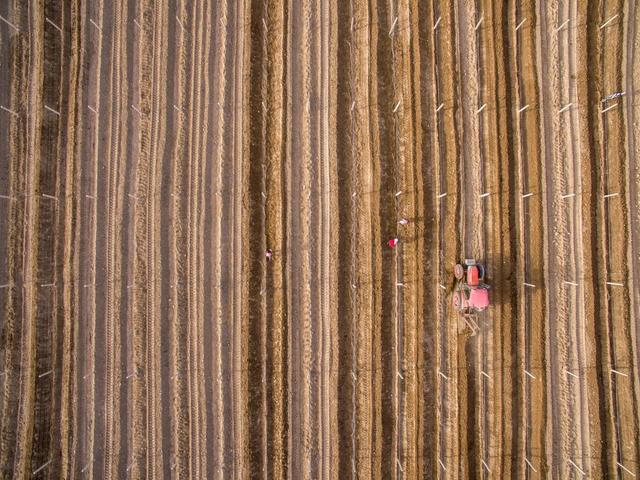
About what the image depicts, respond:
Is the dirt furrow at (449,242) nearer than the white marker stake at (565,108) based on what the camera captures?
No

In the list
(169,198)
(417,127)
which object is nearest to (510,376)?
(417,127)

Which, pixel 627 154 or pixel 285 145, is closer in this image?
pixel 627 154

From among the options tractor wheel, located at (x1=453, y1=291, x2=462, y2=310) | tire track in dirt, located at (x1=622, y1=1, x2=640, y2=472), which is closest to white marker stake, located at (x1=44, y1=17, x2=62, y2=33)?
tractor wheel, located at (x1=453, y1=291, x2=462, y2=310)

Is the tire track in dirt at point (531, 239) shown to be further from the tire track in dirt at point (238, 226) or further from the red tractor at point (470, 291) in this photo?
the tire track in dirt at point (238, 226)

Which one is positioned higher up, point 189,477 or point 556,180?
point 556,180

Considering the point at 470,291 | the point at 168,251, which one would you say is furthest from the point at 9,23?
the point at 470,291

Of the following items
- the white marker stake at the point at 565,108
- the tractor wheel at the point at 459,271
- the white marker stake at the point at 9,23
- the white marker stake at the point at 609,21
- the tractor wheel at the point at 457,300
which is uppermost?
the white marker stake at the point at 9,23

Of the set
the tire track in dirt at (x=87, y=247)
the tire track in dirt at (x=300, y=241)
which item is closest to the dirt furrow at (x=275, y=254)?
the tire track in dirt at (x=300, y=241)

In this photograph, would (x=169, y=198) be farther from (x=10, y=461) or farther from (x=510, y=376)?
(x=510, y=376)
